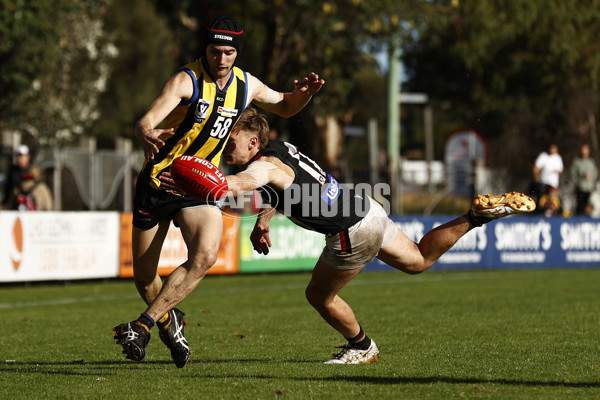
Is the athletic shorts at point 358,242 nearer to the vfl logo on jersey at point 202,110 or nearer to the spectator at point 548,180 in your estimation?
the vfl logo on jersey at point 202,110

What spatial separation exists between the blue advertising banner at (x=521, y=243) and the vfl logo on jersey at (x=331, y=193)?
40.7 feet

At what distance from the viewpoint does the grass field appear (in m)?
6.85

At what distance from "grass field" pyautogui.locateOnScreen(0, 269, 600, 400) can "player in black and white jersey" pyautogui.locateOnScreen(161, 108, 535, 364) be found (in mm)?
539

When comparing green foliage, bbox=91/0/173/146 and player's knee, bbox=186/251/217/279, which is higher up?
green foliage, bbox=91/0/173/146

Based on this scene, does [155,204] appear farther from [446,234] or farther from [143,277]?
[446,234]

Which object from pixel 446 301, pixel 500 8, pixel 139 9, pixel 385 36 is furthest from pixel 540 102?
pixel 446 301

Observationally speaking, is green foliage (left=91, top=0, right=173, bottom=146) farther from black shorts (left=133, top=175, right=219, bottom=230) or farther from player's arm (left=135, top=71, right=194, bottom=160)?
player's arm (left=135, top=71, right=194, bottom=160)

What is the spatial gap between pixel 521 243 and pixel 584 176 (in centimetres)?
293

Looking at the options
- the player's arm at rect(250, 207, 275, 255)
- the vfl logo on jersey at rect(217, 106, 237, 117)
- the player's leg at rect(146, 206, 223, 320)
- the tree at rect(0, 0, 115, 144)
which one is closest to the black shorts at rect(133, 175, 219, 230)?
the player's leg at rect(146, 206, 223, 320)

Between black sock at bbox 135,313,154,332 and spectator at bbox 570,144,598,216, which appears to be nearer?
black sock at bbox 135,313,154,332

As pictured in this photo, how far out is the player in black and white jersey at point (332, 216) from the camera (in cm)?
721

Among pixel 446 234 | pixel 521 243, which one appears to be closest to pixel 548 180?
pixel 521 243

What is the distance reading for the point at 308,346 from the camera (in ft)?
30.0

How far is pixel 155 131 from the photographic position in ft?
22.9
